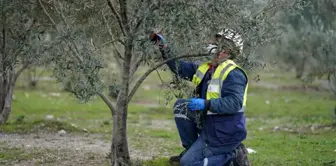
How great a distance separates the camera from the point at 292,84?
136 ft

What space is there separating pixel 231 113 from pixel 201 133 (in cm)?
71

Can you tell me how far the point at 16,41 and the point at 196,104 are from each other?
4023mm

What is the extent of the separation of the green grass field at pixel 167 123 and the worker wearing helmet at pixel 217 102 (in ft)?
2.95

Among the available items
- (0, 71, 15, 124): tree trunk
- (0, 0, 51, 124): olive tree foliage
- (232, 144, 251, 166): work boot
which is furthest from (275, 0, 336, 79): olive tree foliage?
(0, 71, 15, 124): tree trunk

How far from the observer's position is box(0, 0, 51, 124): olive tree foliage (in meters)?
9.43

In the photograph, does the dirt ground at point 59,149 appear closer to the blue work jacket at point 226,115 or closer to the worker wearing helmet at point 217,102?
the worker wearing helmet at point 217,102

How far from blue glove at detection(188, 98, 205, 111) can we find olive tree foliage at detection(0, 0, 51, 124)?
2.52m

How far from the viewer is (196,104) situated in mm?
8125

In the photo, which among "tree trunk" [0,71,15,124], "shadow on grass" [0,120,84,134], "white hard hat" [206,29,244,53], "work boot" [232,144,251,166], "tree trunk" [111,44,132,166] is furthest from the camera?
"tree trunk" [0,71,15,124]

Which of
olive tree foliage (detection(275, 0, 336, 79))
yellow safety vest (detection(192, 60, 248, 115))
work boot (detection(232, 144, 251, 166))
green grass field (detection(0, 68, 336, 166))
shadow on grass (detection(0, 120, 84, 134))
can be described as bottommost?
green grass field (detection(0, 68, 336, 166))

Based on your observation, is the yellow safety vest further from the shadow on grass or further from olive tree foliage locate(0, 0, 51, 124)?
the shadow on grass

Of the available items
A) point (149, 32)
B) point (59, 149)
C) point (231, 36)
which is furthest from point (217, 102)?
point (59, 149)

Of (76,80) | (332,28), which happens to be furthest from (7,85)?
(332,28)

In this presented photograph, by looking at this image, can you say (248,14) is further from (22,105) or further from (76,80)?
(22,105)
